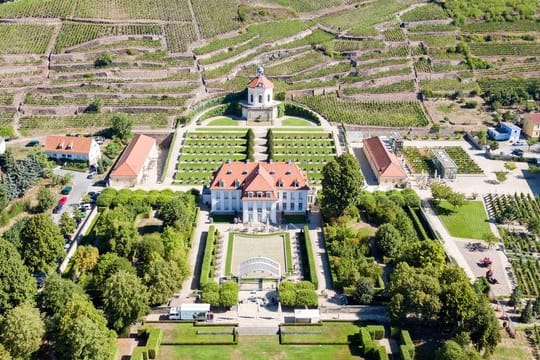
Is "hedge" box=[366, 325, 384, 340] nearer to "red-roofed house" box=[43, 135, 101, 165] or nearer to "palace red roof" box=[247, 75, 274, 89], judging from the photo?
"red-roofed house" box=[43, 135, 101, 165]

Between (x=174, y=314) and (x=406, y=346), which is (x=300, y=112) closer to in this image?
(x=174, y=314)

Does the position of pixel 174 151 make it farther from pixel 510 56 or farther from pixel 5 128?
pixel 510 56

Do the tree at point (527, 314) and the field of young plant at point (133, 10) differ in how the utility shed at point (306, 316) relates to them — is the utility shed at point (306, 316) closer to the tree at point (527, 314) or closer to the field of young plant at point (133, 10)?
the tree at point (527, 314)

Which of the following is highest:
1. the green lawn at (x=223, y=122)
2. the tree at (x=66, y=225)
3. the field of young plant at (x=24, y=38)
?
the field of young plant at (x=24, y=38)

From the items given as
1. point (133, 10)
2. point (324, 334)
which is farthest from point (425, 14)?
point (324, 334)

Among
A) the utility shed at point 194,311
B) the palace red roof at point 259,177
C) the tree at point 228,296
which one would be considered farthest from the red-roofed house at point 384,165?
the utility shed at point 194,311

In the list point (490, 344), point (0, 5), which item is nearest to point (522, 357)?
point (490, 344)
